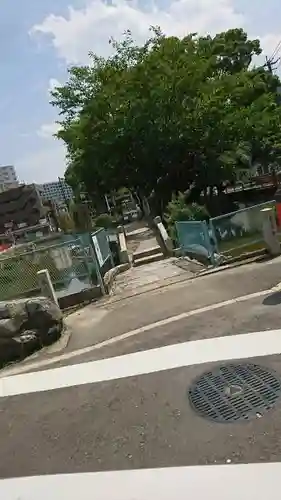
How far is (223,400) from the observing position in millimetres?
4191

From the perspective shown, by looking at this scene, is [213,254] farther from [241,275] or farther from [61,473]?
[61,473]

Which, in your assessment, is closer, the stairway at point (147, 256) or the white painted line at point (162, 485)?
the white painted line at point (162, 485)

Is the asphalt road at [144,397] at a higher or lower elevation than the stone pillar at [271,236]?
lower

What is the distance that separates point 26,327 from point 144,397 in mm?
3243

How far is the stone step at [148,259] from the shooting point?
14.7 meters

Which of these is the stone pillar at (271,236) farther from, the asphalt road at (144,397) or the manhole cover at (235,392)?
the manhole cover at (235,392)

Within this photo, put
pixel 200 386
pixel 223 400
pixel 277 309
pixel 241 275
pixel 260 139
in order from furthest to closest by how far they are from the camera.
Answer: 1. pixel 260 139
2. pixel 241 275
3. pixel 277 309
4. pixel 200 386
5. pixel 223 400

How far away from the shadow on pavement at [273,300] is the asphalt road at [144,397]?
0.07 ft

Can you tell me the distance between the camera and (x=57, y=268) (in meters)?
9.80

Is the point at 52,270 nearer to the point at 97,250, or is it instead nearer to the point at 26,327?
the point at 97,250

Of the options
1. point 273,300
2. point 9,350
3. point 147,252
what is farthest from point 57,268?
point 147,252

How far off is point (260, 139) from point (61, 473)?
23289mm

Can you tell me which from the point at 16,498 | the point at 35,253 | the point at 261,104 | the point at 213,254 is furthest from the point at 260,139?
the point at 16,498

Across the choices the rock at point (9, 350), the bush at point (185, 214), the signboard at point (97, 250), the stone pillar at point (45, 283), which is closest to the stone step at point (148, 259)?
the bush at point (185, 214)
